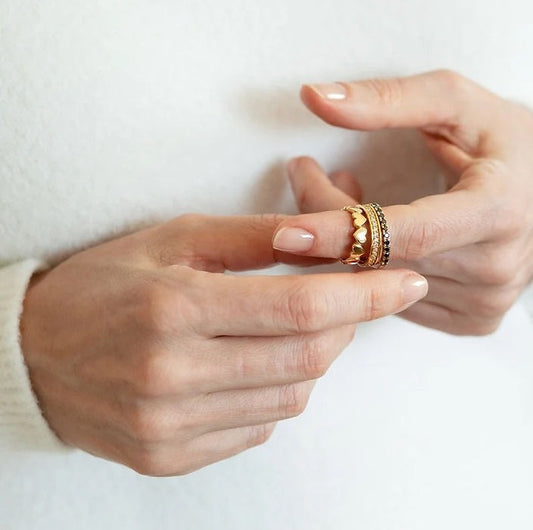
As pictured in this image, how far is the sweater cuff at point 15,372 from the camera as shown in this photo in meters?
0.51

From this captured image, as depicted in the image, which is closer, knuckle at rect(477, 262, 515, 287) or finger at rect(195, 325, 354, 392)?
finger at rect(195, 325, 354, 392)

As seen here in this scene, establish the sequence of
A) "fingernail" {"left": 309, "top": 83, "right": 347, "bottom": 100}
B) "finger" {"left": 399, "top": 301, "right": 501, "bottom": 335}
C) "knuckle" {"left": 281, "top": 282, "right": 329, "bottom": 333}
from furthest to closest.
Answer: "finger" {"left": 399, "top": 301, "right": 501, "bottom": 335}
"fingernail" {"left": 309, "top": 83, "right": 347, "bottom": 100}
"knuckle" {"left": 281, "top": 282, "right": 329, "bottom": 333}

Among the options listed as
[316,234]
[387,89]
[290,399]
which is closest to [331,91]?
[387,89]

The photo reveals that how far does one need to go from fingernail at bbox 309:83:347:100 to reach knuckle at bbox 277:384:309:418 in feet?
0.85

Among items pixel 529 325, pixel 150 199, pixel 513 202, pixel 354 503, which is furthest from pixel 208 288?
pixel 529 325

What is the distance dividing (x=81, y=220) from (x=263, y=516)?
395 millimetres

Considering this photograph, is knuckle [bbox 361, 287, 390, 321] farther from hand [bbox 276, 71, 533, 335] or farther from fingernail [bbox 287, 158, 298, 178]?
fingernail [bbox 287, 158, 298, 178]

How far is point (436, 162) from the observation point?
2.23ft

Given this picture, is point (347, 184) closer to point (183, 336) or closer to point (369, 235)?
point (369, 235)

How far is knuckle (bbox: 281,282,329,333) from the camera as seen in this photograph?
0.43m

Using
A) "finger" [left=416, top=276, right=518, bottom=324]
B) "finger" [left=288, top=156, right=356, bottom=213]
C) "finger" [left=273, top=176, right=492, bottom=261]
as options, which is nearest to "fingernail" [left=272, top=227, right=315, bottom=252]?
"finger" [left=273, top=176, right=492, bottom=261]

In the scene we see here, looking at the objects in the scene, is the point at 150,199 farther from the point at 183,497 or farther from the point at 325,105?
the point at 183,497

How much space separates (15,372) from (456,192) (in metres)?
0.42

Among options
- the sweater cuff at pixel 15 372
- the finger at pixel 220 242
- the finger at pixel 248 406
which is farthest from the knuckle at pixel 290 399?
the sweater cuff at pixel 15 372
